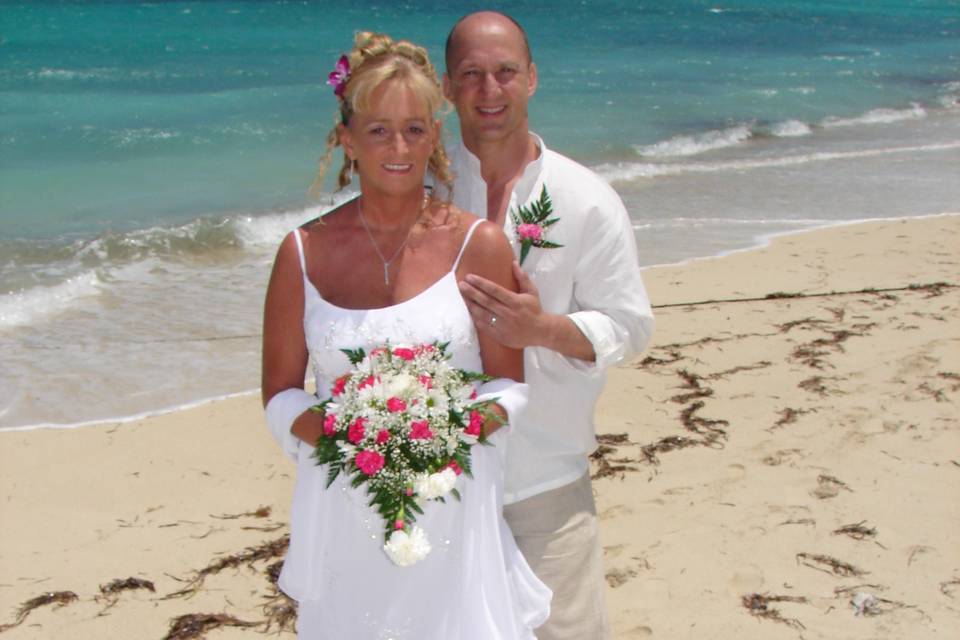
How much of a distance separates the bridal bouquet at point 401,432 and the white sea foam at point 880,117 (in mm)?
19260

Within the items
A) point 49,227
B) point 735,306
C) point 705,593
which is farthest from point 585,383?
point 49,227

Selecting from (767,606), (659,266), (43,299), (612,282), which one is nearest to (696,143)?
(659,266)

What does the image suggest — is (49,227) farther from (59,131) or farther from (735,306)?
(735,306)

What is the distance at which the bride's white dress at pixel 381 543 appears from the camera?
10.1 feet

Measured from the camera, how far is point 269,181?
50.2ft

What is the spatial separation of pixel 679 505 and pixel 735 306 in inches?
132

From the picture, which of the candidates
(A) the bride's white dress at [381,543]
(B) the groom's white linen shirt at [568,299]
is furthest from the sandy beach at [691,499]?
(A) the bride's white dress at [381,543]

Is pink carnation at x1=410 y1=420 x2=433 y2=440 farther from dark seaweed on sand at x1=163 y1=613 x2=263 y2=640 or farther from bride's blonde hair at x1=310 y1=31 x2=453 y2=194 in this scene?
dark seaweed on sand at x1=163 y1=613 x2=263 y2=640

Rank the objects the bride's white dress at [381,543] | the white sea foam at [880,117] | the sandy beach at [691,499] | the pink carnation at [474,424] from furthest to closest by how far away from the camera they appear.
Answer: the white sea foam at [880,117] → the sandy beach at [691,499] → the bride's white dress at [381,543] → the pink carnation at [474,424]

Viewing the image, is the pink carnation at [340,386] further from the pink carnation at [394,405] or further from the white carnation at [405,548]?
the white carnation at [405,548]

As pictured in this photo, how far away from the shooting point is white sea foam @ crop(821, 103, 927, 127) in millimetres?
21109

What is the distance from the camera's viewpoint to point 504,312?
3.04 m

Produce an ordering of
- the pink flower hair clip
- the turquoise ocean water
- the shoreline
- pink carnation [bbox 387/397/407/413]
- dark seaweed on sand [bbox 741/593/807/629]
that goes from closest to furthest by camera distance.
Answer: pink carnation [bbox 387/397/407/413], the pink flower hair clip, dark seaweed on sand [bbox 741/593/807/629], the shoreline, the turquoise ocean water

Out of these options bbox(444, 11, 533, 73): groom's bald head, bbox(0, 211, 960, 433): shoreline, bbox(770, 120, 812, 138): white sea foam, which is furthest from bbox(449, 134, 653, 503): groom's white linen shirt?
bbox(770, 120, 812, 138): white sea foam
